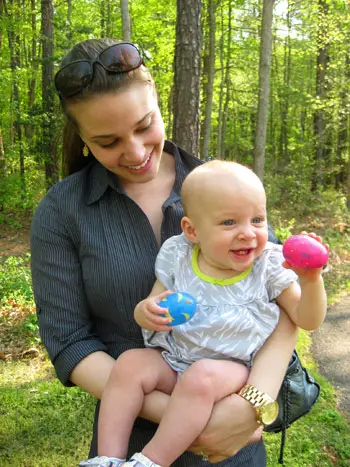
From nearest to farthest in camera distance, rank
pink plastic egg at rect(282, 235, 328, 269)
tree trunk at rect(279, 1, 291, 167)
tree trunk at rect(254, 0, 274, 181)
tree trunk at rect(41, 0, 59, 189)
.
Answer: pink plastic egg at rect(282, 235, 328, 269), tree trunk at rect(254, 0, 274, 181), tree trunk at rect(41, 0, 59, 189), tree trunk at rect(279, 1, 291, 167)

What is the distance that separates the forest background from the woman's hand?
4.27 feet

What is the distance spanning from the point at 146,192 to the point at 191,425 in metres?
0.98

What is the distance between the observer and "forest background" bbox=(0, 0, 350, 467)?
4527mm

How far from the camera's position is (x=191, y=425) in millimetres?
1568

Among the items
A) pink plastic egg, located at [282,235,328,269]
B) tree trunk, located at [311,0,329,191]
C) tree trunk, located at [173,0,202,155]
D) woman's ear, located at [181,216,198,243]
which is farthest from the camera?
tree trunk, located at [311,0,329,191]

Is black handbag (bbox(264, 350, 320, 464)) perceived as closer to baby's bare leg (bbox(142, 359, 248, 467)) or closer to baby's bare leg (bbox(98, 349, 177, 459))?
baby's bare leg (bbox(142, 359, 248, 467))

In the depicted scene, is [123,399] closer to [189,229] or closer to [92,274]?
[92,274]

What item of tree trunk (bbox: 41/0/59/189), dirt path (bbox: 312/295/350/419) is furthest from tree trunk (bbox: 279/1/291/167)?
dirt path (bbox: 312/295/350/419)

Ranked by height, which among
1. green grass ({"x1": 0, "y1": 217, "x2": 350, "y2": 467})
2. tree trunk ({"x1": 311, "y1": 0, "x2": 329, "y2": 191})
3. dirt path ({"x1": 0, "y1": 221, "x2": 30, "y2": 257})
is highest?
tree trunk ({"x1": 311, "y1": 0, "x2": 329, "y2": 191})

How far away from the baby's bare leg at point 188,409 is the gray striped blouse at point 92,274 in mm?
262

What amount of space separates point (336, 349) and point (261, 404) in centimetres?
531

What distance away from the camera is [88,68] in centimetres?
177

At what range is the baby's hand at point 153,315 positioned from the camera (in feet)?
5.40

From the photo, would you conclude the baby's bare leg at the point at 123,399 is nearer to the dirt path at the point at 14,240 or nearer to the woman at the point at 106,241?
the woman at the point at 106,241
